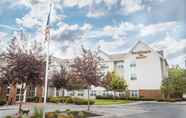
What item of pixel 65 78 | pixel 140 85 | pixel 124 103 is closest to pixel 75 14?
pixel 140 85

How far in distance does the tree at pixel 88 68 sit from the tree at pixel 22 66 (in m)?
1.41

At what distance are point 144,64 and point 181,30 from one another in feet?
5.58

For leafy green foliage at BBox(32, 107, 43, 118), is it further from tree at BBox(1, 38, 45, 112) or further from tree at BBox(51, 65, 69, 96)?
tree at BBox(51, 65, 69, 96)

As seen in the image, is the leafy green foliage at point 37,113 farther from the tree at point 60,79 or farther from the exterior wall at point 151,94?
the tree at point 60,79

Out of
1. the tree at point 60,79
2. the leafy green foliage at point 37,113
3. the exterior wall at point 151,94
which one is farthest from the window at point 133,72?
the tree at point 60,79

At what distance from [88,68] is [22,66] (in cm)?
192

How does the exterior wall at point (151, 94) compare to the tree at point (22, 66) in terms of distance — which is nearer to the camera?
the tree at point (22, 66)

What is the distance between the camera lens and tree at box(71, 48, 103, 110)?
5.43 metres

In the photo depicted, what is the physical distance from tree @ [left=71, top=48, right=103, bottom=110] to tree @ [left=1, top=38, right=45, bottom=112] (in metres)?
1.41

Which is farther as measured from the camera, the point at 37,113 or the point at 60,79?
the point at 60,79

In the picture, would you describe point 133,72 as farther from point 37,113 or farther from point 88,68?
point 37,113

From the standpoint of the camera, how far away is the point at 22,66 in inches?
156

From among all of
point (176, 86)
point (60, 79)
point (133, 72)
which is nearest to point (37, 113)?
point (133, 72)

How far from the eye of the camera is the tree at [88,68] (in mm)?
5426
